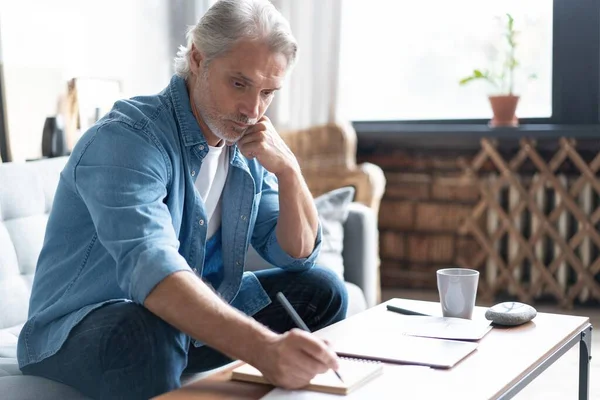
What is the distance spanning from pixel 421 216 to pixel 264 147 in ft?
7.36

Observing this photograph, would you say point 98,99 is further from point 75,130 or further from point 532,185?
point 532,185

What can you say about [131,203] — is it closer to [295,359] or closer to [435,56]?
[295,359]

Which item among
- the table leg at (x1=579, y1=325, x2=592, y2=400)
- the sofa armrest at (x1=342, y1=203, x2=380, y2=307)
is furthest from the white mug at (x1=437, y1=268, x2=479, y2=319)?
the sofa armrest at (x1=342, y1=203, x2=380, y2=307)

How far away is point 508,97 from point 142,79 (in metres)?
1.44

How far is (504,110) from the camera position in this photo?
3336 mm

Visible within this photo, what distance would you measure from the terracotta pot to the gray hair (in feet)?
6.62

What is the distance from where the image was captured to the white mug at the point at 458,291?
1.50 meters

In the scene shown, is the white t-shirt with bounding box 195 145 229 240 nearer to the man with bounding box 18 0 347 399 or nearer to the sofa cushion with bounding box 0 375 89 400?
the man with bounding box 18 0 347 399

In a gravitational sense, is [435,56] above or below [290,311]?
above

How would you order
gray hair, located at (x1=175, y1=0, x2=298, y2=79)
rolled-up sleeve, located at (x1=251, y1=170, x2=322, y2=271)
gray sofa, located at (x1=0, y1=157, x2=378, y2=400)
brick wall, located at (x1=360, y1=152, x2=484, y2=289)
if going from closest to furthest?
A: gray hair, located at (x1=175, y1=0, x2=298, y2=79) → rolled-up sleeve, located at (x1=251, y1=170, x2=322, y2=271) → gray sofa, located at (x1=0, y1=157, x2=378, y2=400) → brick wall, located at (x1=360, y1=152, x2=484, y2=289)

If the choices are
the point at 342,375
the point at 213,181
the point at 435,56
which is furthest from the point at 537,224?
the point at 342,375

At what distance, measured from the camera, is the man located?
3.83 feet

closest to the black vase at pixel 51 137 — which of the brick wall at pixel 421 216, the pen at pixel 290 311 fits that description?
the pen at pixel 290 311

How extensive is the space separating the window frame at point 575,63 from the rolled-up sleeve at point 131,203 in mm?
2382
